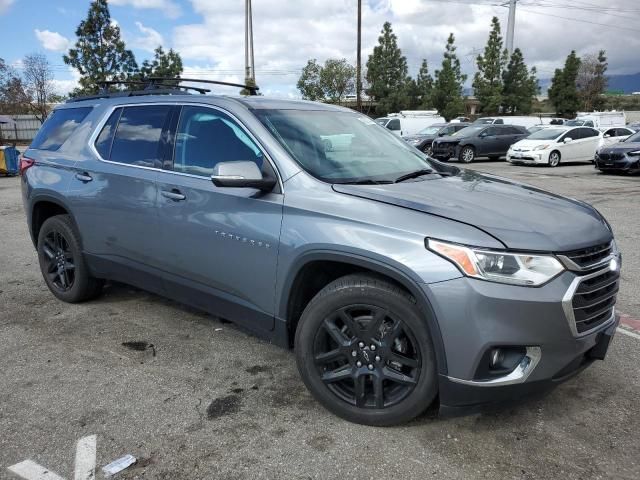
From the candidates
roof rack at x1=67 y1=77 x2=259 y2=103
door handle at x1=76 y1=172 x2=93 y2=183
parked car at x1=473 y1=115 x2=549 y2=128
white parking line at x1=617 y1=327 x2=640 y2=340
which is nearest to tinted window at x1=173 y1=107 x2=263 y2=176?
roof rack at x1=67 y1=77 x2=259 y2=103

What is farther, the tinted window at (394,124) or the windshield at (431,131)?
the tinted window at (394,124)

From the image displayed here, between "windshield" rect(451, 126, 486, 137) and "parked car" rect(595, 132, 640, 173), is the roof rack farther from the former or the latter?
"windshield" rect(451, 126, 486, 137)

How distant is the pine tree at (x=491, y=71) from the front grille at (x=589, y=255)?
2058 inches

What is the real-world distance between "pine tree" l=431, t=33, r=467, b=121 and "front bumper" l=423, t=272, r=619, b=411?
50096 mm

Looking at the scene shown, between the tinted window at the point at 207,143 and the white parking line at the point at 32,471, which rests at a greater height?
the tinted window at the point at 207,143

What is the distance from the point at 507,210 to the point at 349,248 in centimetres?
84

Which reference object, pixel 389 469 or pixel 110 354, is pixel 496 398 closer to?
pixel 389 469

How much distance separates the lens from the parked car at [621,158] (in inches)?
622

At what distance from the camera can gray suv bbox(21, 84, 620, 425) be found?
2.44 meters

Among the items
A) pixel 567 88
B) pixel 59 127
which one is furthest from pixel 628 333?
pixel 567 88

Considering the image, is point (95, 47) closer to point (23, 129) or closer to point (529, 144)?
point (23, 129)

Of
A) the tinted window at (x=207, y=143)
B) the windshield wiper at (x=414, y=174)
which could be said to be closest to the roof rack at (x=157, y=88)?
the tinted window at (x=207, y=143)

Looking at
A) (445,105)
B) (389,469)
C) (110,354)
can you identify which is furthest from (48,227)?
(445,105)

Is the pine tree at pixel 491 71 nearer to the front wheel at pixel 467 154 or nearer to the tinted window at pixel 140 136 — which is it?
the front wheel at pixel 467 154
